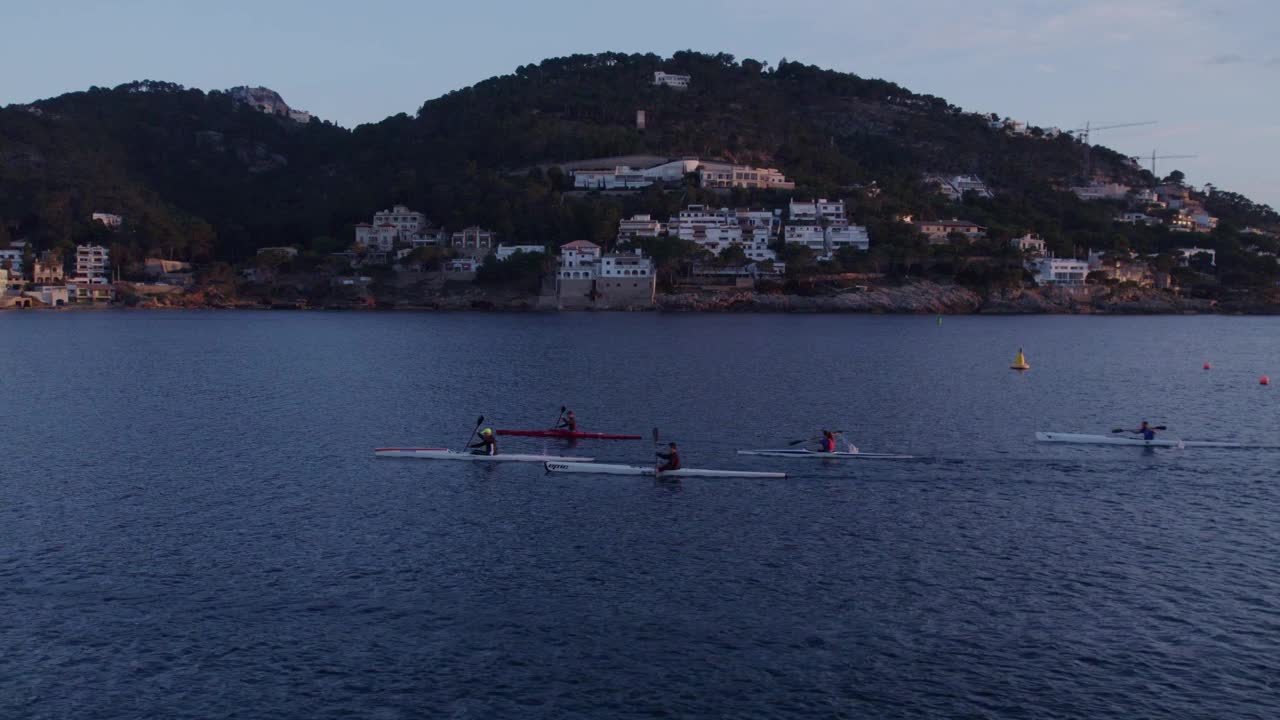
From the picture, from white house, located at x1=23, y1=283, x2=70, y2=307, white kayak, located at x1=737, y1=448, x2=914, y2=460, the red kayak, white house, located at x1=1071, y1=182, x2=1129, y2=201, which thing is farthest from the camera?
white house, located at x1=1071, y1=182, x2=1129, y2=201

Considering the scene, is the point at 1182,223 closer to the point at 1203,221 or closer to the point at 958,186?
the point at 1203,221

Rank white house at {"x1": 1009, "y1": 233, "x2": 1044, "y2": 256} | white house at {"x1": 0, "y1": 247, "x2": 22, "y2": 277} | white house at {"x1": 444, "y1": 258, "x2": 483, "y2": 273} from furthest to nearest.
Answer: white house at {"x1": 1009, "y1": 233, "x2": 1044, "y2": 256} < white house at {"x1": 0, "y1": 247, "x2": 22, "y2": 277} < white house at {"x1": 444, "y1": 258, "x2": 483, "y2": 273}

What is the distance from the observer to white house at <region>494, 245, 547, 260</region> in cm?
11985

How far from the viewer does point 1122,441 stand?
33219 millimetres

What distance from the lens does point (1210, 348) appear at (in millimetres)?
77250

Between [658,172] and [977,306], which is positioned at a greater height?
[658,172]

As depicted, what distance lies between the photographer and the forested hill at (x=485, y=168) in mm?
134875

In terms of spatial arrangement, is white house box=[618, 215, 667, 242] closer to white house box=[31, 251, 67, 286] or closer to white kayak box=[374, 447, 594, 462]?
white house box=[31, 251, 67, 286]

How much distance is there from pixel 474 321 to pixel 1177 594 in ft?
282

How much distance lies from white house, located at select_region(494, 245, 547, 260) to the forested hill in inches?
216

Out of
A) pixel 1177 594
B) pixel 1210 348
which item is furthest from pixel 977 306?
pixel 1177 594

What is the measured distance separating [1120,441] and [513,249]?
94.3 m

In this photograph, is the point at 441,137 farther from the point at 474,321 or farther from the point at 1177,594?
the point at 1177,594

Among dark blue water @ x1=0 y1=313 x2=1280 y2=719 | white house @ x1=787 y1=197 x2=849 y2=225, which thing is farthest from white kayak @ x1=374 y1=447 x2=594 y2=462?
white house @ x1=787 y1=197 x2=849 y2=225
